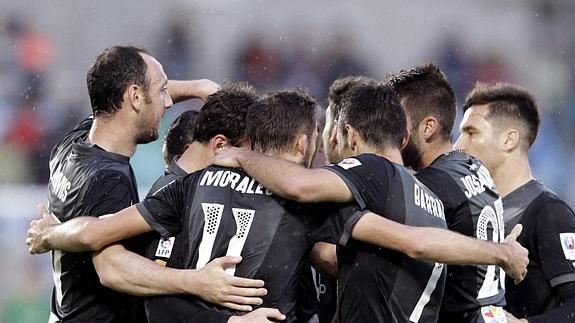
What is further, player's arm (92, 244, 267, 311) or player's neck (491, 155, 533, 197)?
player's neck (491, 155, 533, 197)

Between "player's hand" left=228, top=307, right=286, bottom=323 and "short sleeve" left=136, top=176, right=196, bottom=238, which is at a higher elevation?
"short sleeve" left=136, top=176, right=196, bottom=238

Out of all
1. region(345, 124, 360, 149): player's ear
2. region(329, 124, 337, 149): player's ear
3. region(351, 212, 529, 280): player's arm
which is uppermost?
region(345, 124, 360, 149): player's ear

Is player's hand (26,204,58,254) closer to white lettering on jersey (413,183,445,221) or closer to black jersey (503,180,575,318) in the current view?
white lettering on jersey (413,183,445,221)

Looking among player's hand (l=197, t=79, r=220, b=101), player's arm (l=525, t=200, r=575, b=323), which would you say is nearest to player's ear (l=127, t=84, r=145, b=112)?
player's hand (l=197, t=79, r=220, b=101)

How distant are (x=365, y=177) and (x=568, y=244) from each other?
172cm

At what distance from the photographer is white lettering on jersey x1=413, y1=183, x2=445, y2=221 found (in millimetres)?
4801

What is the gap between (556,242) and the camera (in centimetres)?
577

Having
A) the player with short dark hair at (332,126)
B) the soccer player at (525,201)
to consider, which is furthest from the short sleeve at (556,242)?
the player with short dark hair at (332,126)

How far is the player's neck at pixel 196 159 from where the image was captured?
5309 mm

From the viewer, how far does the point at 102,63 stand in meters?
5.71

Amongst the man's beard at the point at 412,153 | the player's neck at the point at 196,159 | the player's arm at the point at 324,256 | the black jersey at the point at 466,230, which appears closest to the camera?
the player's arm at the point at 324,256

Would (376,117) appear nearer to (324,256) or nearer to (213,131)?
(324,256)

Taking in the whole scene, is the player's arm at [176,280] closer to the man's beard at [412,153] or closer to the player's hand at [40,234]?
the player's hand at [40,234]

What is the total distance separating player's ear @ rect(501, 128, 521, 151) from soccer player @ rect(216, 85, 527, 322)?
1474mm
